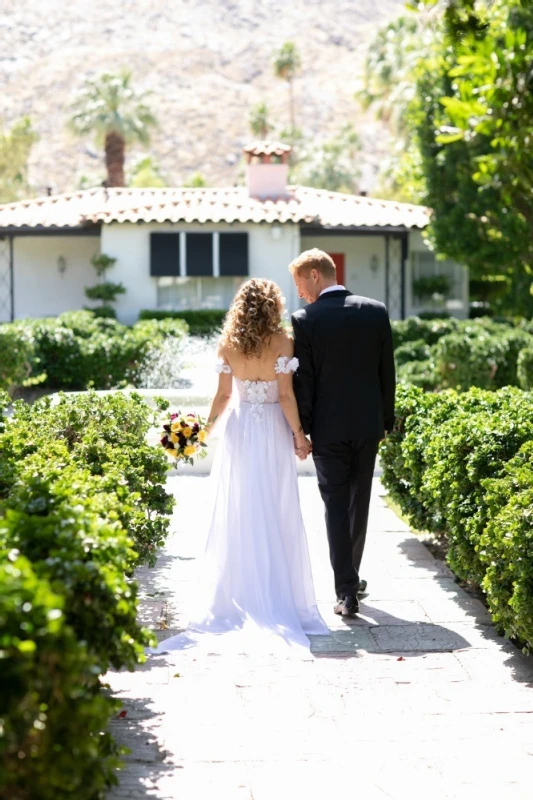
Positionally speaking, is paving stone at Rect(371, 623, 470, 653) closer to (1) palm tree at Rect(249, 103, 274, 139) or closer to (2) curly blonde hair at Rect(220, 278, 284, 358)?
(2) curly blonde hair at Rect(220, 278, 284, 358)

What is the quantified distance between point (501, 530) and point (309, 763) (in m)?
1.60

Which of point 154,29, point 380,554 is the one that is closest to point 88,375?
point 380,554

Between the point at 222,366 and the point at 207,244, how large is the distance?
2044 cm

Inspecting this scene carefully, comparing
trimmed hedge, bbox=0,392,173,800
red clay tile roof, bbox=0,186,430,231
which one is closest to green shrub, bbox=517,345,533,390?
red clay tile roof, bbox=0,186,430,231

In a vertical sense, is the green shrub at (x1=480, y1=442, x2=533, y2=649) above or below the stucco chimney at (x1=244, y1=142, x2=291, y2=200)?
below

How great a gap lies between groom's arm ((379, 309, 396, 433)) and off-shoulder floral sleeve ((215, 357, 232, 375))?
877mm

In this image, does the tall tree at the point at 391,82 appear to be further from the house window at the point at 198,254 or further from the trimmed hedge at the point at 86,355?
the trimmed hedge at the point at 86,355

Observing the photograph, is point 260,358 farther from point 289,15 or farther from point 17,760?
point 289,15

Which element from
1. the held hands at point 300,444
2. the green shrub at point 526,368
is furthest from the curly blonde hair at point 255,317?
the green shrub at point 526,368

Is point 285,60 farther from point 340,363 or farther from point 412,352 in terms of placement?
point 340,363

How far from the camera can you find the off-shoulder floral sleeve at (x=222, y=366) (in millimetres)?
6293

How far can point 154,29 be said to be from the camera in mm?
122750

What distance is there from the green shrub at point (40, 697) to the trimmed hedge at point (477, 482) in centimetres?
258

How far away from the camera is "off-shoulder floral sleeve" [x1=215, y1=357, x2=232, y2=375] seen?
6.29m
